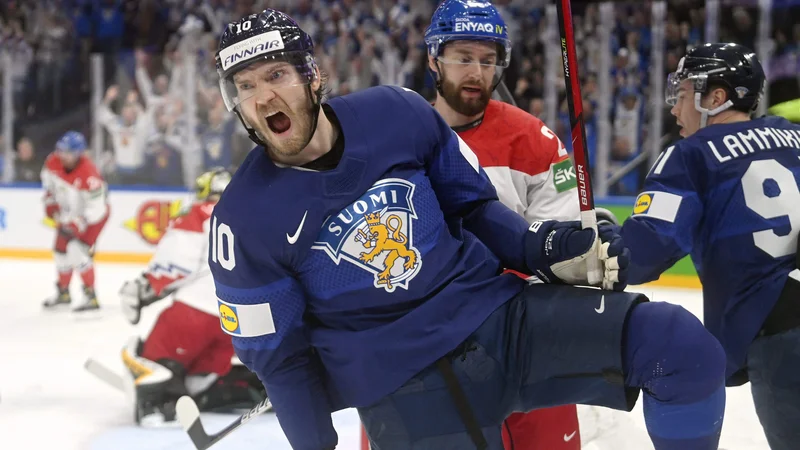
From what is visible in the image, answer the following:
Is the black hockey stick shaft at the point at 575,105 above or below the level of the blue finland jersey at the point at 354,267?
above

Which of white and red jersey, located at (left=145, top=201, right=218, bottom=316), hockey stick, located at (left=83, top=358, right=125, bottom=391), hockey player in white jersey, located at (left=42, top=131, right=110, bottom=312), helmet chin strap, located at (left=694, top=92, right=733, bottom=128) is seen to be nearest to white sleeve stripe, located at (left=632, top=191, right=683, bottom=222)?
helmet chin strap, located at (left=694, top=92, right=733, bottom=128)

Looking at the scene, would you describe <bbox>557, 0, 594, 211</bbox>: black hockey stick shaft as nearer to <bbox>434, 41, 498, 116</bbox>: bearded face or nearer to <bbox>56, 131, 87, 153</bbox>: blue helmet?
<bbox>434, 41, 498, 116</bbox>: bearded face

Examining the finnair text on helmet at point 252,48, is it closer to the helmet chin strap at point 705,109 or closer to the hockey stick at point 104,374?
the helmet chin strap at point 705,109

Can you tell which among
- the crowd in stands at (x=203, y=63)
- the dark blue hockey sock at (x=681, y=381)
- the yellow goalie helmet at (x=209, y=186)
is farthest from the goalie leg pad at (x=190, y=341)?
the crowd in stands at (x=203, y=63)

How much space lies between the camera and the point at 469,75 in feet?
6.97

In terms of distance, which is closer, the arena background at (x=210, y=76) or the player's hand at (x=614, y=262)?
the player's hand at (x=614, y=262)

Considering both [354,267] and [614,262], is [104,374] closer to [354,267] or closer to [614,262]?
[354,267]

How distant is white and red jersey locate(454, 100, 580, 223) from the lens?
2125mm

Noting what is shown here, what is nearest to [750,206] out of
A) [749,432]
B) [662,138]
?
[749,432]

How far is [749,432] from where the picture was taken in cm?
308

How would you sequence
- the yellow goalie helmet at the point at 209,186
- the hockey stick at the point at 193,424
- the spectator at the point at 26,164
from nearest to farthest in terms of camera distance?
1. the hockey stick at the point at 193,424
2. the yellow goalie helmet at the point at 209,186
3. the spectator at the point at 26,164

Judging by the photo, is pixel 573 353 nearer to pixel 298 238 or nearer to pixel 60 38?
pixel 298 238

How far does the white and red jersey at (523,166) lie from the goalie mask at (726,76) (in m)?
0.38

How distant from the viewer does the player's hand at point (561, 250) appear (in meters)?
1.41
